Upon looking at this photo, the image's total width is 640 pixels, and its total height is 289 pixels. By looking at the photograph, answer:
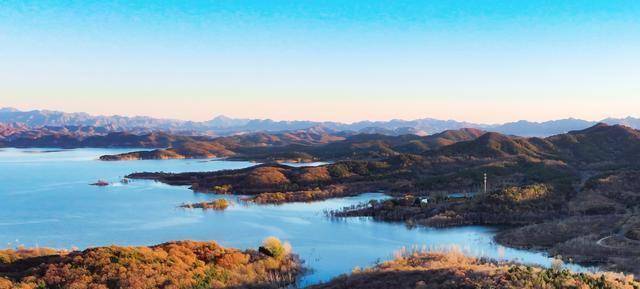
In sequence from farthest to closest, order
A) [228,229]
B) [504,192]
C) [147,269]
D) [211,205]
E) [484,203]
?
[211,205] → [504,192] → [484,203] → [228,229] → [147,269]

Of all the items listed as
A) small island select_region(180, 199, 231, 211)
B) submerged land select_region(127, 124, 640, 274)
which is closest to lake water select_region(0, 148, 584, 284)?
small island select_region(180, 199, 231, 211)

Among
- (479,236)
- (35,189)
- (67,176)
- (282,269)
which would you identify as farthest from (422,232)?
(67,176)

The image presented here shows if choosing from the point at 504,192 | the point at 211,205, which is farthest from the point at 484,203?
the point at 211,205

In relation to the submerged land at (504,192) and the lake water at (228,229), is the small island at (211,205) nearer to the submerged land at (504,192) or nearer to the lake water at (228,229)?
the lake water at (228,229)

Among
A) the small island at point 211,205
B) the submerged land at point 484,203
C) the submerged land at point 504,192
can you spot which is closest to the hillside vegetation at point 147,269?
the submerged land at point 484,203

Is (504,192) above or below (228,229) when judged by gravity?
above

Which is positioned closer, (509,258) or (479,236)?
(509,258)

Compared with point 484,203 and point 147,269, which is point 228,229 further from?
point 484,203

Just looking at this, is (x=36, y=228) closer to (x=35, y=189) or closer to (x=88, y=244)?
(x=88, y=244)
